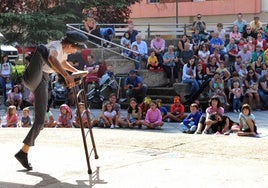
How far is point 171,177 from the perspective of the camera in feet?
20.9

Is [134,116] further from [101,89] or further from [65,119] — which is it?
[101,89]

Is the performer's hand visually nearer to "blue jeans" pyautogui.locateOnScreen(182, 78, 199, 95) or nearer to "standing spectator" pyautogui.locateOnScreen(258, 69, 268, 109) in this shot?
"blue jeans" pyautogui.locateOnScreen(182, 78, 199, 95)

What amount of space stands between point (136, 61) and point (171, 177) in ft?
44.6

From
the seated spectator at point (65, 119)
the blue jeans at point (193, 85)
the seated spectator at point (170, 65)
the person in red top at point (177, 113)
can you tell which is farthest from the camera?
the seated spectator at point (170, 65)

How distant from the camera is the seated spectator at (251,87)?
57.6 feet

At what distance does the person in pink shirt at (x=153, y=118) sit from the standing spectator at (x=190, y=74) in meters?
3.50

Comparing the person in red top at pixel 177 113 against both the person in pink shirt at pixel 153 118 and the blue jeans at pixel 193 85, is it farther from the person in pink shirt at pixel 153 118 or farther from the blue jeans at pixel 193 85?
the blue jeans at pixel 193 85

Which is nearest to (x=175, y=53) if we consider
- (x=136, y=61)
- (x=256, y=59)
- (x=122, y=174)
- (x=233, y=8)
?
(x=136, y=61)

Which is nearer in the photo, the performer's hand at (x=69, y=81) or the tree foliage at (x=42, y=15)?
the performer's hand at (x=69, y=81)

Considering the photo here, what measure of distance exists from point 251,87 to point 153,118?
4.78 m

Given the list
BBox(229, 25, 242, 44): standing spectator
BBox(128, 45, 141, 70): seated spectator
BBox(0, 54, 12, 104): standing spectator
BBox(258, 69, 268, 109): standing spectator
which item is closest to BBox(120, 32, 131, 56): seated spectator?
BBox(128, 45, 141, 70): seated spectator

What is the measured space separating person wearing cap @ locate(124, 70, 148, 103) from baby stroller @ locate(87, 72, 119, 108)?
2.43 ft

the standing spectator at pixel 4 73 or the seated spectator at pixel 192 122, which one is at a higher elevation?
the standing spectator at pixel 4 73

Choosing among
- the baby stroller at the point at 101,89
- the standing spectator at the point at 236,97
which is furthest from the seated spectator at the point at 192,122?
the baby stroller at the point at 101,89
